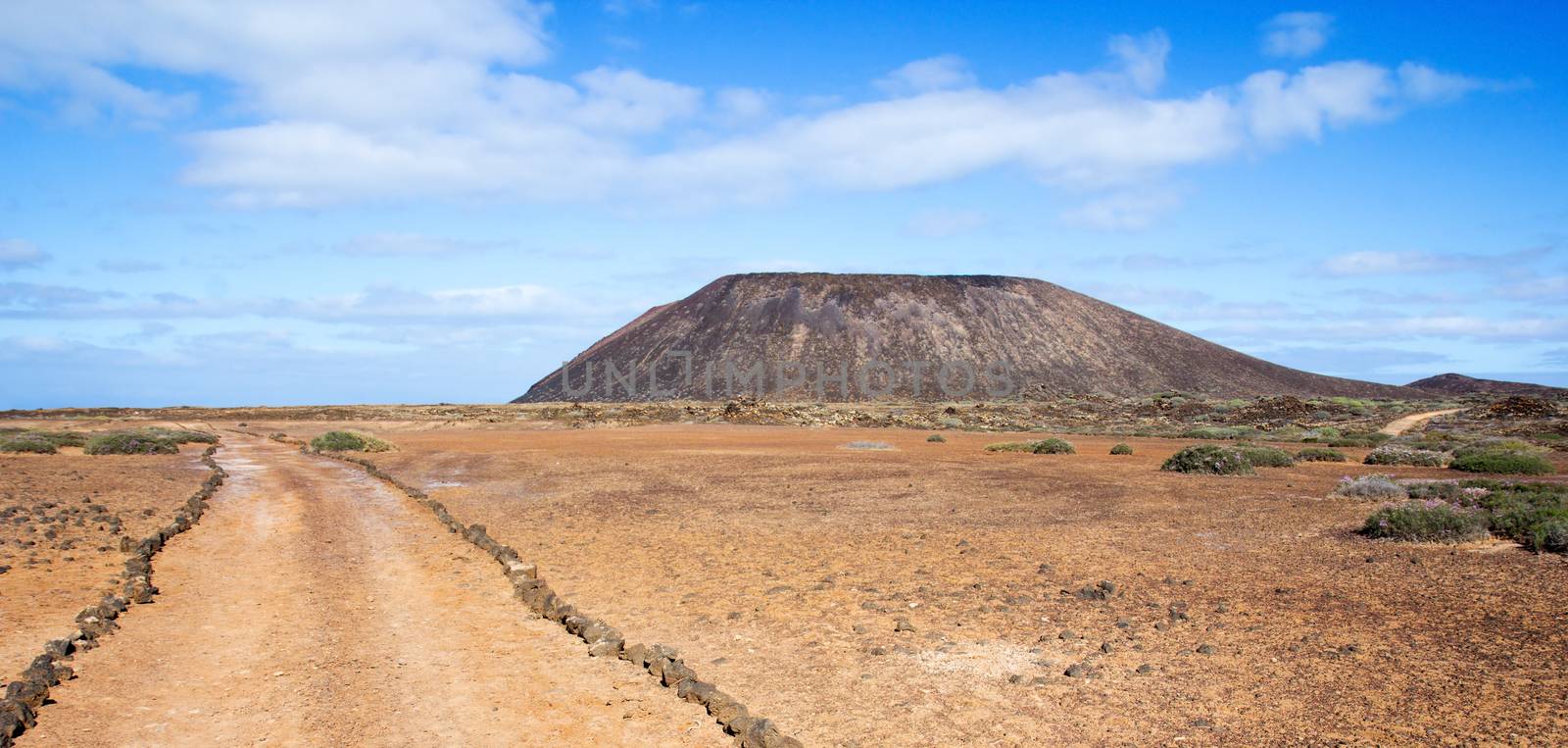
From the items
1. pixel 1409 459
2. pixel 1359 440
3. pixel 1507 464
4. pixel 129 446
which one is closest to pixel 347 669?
pixel 1507 464

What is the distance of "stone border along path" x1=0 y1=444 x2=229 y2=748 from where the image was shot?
5.96 metres

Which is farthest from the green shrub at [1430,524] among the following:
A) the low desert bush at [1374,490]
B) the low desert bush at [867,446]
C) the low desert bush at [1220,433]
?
the low desert bush at [1220,433]

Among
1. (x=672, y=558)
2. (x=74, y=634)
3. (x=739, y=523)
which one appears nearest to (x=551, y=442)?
(x=739, y=523)

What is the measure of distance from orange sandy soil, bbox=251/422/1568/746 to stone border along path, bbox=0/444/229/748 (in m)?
4.08

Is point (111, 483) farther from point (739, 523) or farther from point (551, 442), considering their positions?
point (551, 442)

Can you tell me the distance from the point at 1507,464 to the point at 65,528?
29825mm

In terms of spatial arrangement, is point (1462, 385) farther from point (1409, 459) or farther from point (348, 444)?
point (348, 444)

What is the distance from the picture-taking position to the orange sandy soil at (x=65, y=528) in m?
8.71

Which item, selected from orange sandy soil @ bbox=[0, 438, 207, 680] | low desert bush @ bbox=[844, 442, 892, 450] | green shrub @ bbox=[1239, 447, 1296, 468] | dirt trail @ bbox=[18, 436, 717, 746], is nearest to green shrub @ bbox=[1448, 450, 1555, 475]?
green shrub @ bbox=[1239, 447, 1296, 468]

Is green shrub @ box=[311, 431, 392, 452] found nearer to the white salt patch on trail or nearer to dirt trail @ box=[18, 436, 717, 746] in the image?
dirt trail @ box=[18, 436, 717, 746]

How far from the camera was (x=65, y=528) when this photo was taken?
45.2 ft

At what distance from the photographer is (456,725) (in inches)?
236

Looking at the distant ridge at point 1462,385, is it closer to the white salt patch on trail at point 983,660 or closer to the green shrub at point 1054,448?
the green shrub at point 1054,448

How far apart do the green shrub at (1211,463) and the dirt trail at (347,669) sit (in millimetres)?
17565
